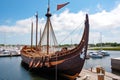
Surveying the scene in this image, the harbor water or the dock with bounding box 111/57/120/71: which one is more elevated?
the dock with bounding box 111/57/120/71

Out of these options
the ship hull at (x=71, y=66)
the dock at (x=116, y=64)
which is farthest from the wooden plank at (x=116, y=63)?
the ship hull at (x=71, y=66)

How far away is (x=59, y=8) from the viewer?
3066 centimetres

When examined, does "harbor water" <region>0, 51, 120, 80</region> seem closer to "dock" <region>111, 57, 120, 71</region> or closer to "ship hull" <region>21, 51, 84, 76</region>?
"dock" <region>111, 57, 120, 71</region>

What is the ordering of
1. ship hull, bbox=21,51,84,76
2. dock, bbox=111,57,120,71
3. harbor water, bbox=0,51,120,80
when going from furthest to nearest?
dock, bbox=111,57,120,71 < harbor water, bbox=0,51,120,80 < ship hull, bbox=21,51,84,76

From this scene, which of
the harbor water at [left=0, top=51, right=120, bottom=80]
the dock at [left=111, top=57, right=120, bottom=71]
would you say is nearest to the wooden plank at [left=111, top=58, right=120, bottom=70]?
the dock at [left=111, top=57, right=120, bottom=71]

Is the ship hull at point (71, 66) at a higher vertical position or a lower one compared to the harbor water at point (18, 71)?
higher

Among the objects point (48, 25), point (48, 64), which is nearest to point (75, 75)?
point (48, 64)

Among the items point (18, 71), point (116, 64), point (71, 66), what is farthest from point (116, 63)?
point (18, 71)

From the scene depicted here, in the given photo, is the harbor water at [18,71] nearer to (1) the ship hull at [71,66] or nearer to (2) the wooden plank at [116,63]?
(2) the wooden plank at [116,63]

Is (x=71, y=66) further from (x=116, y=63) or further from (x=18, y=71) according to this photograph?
(x=18, y=71)

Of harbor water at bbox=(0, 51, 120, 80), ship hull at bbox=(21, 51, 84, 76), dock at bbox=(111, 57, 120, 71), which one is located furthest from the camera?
dock at bbox=(111, 57, 120, 71)

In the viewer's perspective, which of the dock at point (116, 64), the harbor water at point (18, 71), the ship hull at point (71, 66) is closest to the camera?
the ship hull at point (71, 66)

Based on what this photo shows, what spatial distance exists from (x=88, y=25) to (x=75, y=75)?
669cm

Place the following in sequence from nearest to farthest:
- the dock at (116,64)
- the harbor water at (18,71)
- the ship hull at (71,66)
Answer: the ship hull at (71,66) → the harbor water at (18,71) → the dock at (116,64)
